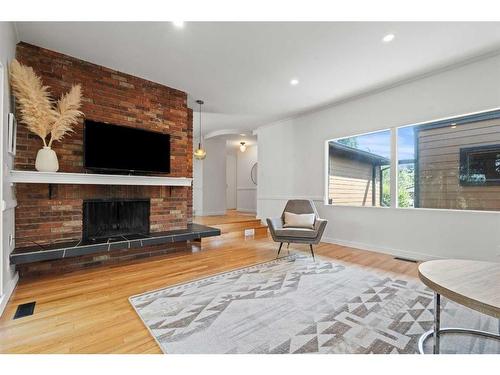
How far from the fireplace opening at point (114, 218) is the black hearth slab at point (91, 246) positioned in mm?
170

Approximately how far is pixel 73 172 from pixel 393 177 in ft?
14.9

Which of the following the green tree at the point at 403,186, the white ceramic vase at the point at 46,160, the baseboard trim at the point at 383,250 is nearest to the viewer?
the white ceramic vase at the point at 46,160

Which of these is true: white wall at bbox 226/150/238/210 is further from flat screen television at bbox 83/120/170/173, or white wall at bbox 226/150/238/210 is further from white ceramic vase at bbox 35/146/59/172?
white ceramic vase at bbox 35/146/59/172

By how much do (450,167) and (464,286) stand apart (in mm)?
2615

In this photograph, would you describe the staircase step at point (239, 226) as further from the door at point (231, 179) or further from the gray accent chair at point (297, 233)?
the door at point (231, 179)

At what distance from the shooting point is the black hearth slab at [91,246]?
2.39 meters

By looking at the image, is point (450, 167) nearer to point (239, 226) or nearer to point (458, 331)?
point (458, 331)

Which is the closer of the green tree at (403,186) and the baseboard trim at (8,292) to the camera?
the baseboard trim at (8,292)

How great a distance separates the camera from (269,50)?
9.05ft

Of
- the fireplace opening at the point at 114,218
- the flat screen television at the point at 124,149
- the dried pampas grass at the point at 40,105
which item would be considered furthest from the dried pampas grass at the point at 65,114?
the fireplace opening at the point at 114,218

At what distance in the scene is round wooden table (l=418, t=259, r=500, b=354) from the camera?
1.19 metres

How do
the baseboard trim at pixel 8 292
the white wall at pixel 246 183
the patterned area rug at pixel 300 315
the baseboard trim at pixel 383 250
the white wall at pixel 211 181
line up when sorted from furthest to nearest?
the white wall at pixel 246 183, the white wall at pixel 211 181, the baseboard trim at pixel 383 250, the baseboard trim at pixel 8 292, the patterned area rug at pixel 300 315

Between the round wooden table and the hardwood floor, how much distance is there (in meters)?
1.30

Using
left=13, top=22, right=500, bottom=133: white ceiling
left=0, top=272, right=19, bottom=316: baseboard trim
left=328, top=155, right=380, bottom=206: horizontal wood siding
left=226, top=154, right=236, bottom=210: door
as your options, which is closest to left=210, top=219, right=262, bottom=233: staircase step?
left=328, top=155, right=380, bottom=206: horizontal wood siding
